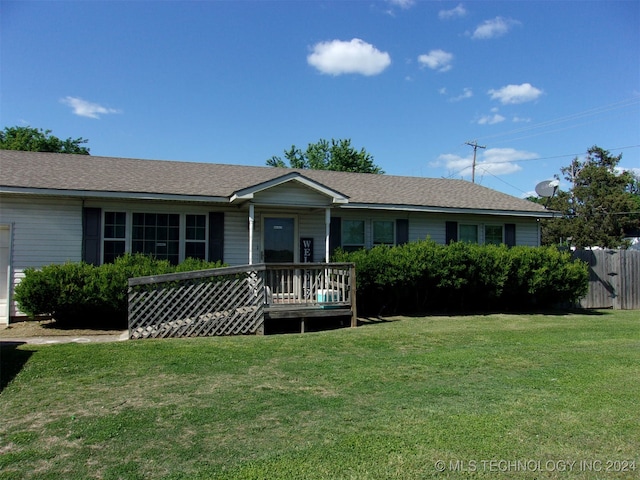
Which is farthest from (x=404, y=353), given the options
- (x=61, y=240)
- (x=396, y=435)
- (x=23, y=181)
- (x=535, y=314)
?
(x=23, y=181)

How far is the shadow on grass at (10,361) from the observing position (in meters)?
5.48

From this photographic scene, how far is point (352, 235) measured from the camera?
43.7 feet

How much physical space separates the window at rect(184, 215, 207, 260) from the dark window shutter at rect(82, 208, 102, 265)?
1.98 meters

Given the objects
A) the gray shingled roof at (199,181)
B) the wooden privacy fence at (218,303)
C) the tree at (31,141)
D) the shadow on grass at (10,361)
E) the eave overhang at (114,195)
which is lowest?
the shadow on grass at (10,361)

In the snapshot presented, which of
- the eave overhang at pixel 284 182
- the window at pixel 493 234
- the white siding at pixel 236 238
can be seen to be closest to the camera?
the eave overhang at pixel 284 182

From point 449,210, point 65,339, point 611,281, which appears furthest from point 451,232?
point 65,339

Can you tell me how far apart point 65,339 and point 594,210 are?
3899cm

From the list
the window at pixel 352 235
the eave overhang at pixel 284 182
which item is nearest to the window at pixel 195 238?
the eave overhang at pixel 284 182

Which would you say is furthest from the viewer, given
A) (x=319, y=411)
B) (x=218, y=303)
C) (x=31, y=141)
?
(x=31, y=141)

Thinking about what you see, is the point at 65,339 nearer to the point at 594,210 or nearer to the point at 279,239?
the point at 279,239

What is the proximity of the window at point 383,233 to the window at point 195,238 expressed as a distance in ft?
15.5

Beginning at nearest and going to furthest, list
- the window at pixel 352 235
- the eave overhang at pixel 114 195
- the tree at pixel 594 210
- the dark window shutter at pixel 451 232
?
the eave overhang at pixel 114 195
the window at pixel 352 235
the dark window shutter at pixel 451 232
the tree at pixel 594 210

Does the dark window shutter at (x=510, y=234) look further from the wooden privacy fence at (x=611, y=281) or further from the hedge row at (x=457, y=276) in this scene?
the wooden privacy fence at (x=611, y=281)

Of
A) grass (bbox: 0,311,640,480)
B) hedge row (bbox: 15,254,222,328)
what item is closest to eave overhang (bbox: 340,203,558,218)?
hedge row (bbox: 15,254,222,328)
